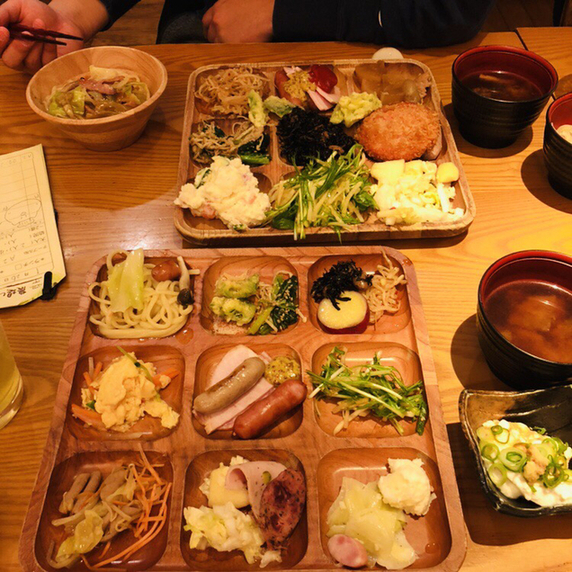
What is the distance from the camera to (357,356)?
2.20 meters

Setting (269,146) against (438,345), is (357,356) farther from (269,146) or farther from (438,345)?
(269,146)

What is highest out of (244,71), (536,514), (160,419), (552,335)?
(244,71)

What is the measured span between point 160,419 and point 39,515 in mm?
516

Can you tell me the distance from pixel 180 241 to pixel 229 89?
1.13m

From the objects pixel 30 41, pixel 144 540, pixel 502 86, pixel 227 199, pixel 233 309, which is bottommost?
pixel 144 540

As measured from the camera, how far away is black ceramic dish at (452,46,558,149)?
2617 mm

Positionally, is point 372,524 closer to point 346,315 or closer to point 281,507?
point 281,507

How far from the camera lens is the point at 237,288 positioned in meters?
2.24

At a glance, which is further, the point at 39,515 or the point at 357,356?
the point at 357,356

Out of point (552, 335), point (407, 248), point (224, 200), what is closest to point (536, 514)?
point (552, 335)

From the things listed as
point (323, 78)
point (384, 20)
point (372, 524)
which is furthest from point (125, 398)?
point (384, 20)

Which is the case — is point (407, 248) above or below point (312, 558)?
above

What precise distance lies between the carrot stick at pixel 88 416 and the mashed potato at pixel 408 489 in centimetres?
108

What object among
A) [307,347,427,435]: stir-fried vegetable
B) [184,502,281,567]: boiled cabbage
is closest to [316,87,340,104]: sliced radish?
[307,347,427,435]: stir-fried vegetable
